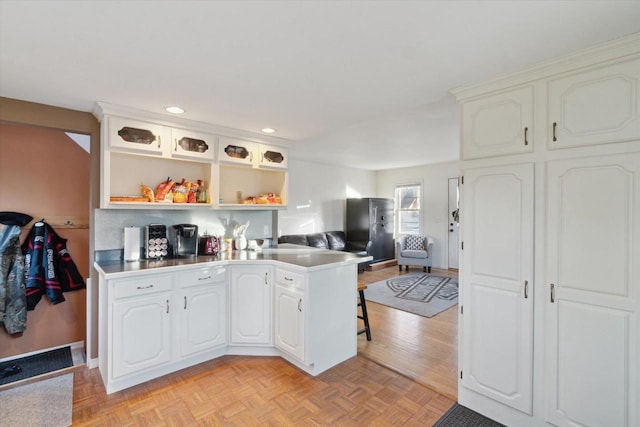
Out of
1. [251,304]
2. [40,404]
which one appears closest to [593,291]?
[251,304]

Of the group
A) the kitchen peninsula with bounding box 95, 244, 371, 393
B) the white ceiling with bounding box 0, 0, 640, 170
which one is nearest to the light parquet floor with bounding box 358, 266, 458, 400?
the kitchen peninsula with bounding box 95, 244, 371, 393

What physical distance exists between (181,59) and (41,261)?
2.57m

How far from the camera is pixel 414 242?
6762 millimetres

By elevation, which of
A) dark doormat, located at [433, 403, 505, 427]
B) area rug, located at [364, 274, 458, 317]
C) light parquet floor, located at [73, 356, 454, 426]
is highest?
area rug, located at [364, 274, 458, 317]

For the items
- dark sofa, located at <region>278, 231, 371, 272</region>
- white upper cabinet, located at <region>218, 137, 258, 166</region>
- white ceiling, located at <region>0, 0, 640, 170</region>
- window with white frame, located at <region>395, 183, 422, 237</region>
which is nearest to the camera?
white ceiling, located at <region>0, 0, 640, 170</region>

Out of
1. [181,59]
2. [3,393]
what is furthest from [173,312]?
[181,59]

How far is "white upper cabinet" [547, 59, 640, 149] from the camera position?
1.52 meters

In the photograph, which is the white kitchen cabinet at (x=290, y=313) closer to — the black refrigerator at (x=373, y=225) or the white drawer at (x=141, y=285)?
the white drawer at (x=141, y=285)

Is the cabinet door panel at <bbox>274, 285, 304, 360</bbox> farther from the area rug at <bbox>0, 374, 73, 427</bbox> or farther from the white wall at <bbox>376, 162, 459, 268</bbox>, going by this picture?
the white wall at <bbox>376, 162, 459, 268</bbox>

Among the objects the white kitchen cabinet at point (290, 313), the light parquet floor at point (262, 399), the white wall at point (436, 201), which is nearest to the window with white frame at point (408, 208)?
the white wall at point (436, 201)

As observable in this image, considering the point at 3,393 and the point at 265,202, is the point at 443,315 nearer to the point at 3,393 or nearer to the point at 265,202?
the point at 265,202

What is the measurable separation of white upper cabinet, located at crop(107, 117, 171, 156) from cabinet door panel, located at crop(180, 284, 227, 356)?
1335mm

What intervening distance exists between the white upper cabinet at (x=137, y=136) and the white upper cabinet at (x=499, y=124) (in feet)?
8.37

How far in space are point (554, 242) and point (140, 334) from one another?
2959 mm
